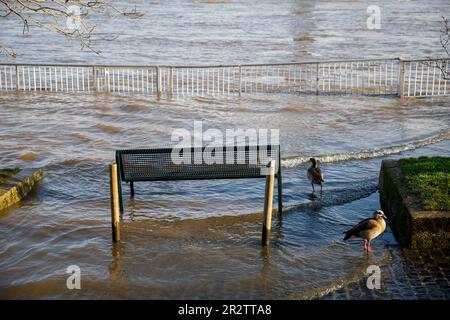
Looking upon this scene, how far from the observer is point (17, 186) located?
42.7 ft

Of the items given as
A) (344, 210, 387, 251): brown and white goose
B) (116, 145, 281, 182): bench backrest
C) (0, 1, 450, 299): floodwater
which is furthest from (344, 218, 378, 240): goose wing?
(116, 145, 281, 182): bench backrest

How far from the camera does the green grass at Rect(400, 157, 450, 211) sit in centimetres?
1054

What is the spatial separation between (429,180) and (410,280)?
2.73 meters

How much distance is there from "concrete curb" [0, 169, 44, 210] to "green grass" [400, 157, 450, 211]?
6.85m

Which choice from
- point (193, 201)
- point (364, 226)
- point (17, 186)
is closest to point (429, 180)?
point (364, 226)

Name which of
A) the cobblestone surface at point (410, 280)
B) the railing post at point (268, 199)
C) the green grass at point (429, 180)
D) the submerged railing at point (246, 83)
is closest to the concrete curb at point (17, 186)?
the railing post at point (268, 199)

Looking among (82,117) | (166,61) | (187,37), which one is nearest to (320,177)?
(82,117)

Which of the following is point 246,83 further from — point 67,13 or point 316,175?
point 67,13

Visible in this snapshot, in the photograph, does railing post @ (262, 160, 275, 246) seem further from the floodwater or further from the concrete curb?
the concrete curb

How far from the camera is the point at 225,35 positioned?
47.4m

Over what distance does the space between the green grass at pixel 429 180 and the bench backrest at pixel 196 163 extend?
2.34 metres

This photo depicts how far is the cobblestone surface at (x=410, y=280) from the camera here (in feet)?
29.5

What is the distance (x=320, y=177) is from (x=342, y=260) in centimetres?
328

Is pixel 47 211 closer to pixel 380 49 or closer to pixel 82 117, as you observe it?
pixel 82 117
